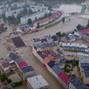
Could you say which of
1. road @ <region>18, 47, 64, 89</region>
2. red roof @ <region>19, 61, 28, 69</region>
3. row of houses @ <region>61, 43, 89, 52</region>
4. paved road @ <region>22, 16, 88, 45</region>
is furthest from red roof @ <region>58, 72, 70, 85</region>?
paved road @ <region>22, 16, 88, 45</region>

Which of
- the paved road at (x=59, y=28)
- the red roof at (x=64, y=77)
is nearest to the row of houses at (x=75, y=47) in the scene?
the paved road at (x=59, y=28)

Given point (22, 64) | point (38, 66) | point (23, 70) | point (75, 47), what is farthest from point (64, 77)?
point (75, 47)

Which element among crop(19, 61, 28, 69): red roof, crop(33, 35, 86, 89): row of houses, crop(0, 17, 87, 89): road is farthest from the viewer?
crop(19, 61, 28, 69): red roof

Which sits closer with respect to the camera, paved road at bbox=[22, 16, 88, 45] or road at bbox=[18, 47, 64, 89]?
road at bbox=[18, 47, 64, 89]

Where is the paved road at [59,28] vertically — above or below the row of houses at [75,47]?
below

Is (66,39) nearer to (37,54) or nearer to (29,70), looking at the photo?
(37,54)

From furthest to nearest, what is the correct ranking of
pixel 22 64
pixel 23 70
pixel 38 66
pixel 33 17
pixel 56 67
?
pixel 33 17 < pixel 38 66 < pixel 22 64 < pixel 56 67 < pixel 23 70

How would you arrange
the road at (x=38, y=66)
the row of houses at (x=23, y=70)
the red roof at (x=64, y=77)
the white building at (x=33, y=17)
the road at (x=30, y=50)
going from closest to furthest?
the row of houses at (x=23, y=70) < the red roof at (x=64, y=77) < the road at (x=38, y=66) < the road at (x=30, y=50) < the white building at (x=33, y=17)

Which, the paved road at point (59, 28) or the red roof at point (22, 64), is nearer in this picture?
the red roof at point (22, 64)

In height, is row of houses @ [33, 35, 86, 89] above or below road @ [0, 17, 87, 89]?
above

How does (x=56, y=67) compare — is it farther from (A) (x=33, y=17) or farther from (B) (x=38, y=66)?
(A) (x=33, y=17)

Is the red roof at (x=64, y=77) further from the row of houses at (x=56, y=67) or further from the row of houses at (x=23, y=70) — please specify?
the row of houses at (x=23, y=70)

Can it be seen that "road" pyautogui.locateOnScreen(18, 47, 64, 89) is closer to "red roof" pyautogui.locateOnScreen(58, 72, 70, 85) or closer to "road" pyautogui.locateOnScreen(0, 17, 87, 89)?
"road" pyautogui.locateOnScreen(0, 17, 87, 89)
